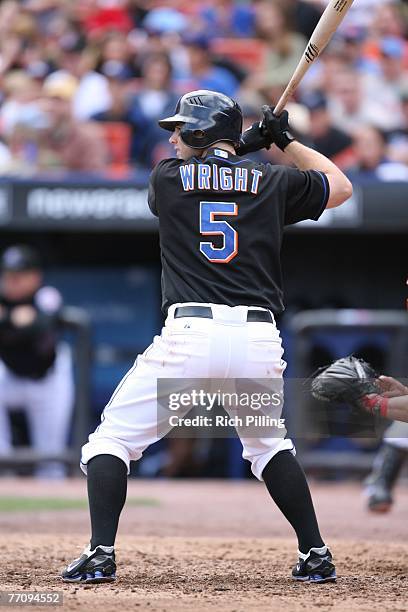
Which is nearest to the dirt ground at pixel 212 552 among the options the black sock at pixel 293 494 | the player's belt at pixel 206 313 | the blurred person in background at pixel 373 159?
Result: the black sock at pixel 293 494

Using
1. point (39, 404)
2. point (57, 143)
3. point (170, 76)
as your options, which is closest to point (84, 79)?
point (170, 76)

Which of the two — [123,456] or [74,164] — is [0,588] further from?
[74,164]

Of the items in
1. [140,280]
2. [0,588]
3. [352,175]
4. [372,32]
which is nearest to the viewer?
[0,588]

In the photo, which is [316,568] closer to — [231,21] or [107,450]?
[107,450]

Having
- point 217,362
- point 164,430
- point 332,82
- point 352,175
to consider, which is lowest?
point 164,430

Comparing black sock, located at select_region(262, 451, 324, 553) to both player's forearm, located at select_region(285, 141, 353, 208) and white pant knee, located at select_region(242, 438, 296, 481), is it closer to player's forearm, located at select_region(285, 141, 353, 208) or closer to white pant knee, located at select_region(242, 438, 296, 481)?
white pant knee, located at select_region(242, 438, 296, 481)

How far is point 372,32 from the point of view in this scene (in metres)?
10.9

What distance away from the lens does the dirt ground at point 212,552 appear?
340 cm

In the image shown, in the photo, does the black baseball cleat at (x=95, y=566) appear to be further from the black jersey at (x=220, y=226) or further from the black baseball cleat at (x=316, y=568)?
the black jersey at (x=220, y=226)

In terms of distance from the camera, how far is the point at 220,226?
143 inches

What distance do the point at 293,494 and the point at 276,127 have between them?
4.25 ft

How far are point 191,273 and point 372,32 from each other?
787cm

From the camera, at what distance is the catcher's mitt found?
3.83 m

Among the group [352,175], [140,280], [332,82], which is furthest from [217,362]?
[332,82]
